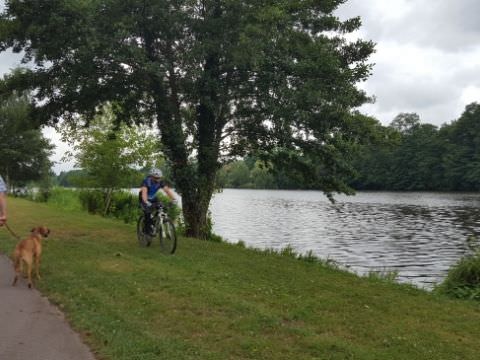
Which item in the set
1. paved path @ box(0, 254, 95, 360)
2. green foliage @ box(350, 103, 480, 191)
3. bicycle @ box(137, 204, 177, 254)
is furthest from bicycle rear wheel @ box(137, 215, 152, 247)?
green foliage @ box(350, 103, 480, 191)

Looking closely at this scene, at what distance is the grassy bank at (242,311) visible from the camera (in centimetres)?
582

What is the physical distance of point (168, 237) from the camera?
41.3 feet

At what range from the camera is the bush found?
10.4 m

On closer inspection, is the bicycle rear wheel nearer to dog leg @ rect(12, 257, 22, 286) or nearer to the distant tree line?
dog leg @ rect(12, 257, 22, 286)

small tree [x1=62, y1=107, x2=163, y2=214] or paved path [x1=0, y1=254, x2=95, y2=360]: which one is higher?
small tree [x1=62, y1=107, x2=163, y2=214]

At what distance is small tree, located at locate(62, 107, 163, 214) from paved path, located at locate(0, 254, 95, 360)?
64.9ft

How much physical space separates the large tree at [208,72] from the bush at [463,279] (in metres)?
4.99

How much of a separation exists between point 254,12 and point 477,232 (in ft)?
73.0

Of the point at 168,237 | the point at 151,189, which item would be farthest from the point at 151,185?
the point at 168,237

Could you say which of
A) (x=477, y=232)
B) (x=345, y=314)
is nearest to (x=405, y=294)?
(x=345, y=314)

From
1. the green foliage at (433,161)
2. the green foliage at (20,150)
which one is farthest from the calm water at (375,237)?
the green foliage at (433,161)

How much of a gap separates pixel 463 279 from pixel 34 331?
8975mm

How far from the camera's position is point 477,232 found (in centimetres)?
2947

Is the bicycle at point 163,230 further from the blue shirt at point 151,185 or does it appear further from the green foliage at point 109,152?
the green foliage at point 109,152
